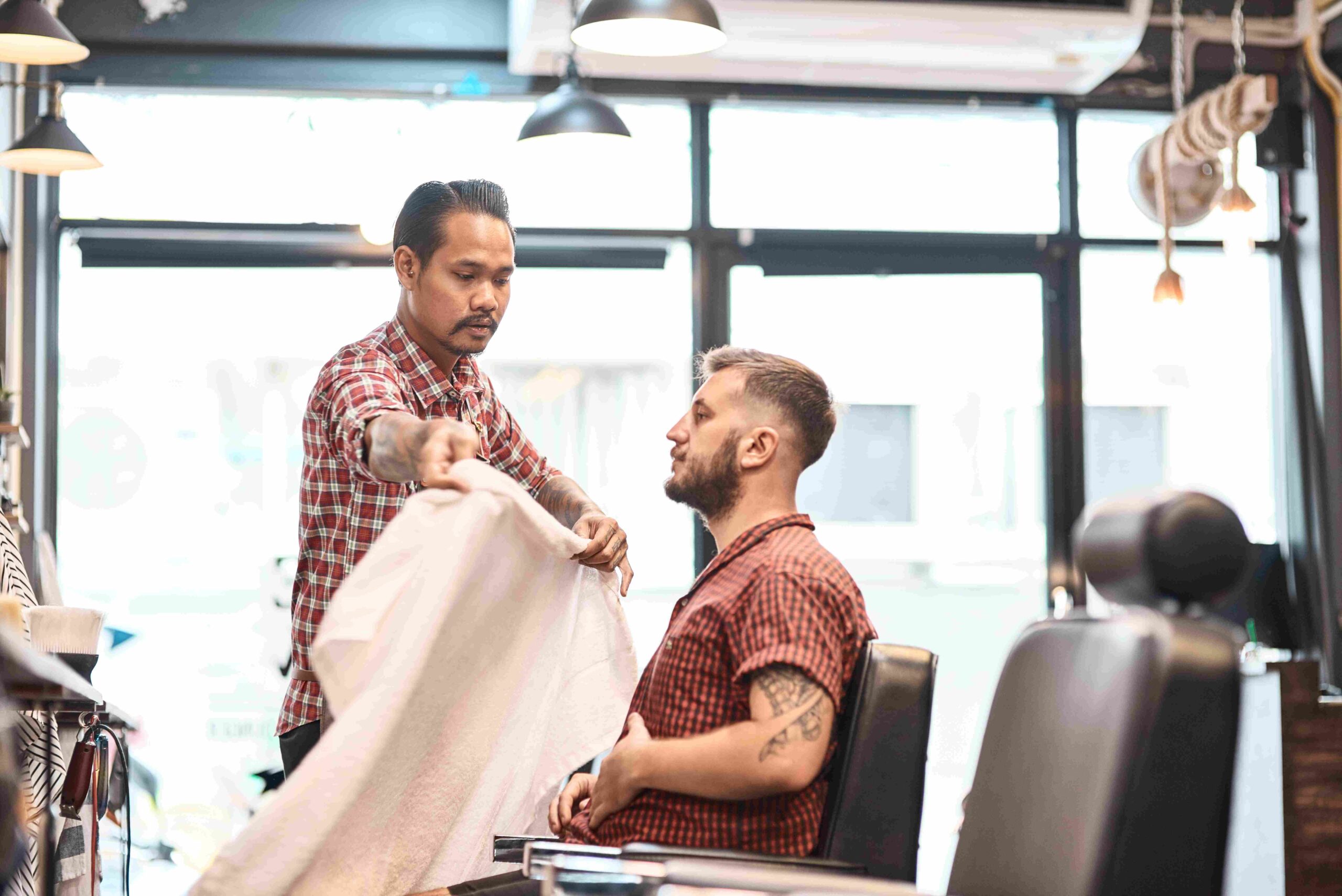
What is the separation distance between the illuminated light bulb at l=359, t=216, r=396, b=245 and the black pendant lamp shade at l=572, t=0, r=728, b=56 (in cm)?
194

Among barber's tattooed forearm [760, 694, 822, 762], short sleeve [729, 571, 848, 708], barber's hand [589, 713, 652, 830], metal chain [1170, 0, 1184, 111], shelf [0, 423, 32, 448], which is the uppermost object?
metal chain [1170, 0, 1184, 111]

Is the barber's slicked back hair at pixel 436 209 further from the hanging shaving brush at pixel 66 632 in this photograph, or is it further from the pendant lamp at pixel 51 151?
the pendant lamp at pixel 51 151

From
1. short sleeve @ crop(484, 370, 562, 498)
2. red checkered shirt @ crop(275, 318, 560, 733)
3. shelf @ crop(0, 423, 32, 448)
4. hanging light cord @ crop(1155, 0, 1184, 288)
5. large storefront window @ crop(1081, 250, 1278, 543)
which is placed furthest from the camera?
large storefront window @ crop(1081, 250, 1278, 543)

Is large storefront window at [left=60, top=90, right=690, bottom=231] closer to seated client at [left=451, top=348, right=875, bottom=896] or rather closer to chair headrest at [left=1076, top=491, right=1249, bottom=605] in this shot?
seated client at [left=451, top=348, right=875, bottom=896]

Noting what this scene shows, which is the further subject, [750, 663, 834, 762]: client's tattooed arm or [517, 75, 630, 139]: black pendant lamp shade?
[517, 75, 630, 139]: black pendant lamp shade

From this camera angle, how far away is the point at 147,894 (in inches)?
191

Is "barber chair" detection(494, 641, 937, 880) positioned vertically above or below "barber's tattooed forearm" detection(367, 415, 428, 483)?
below

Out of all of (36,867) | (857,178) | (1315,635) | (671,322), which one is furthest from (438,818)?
(1315,635)

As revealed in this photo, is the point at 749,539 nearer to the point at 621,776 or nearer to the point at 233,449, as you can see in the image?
the point at 621,776

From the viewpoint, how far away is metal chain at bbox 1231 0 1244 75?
18.0 feet

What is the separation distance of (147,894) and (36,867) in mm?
2251

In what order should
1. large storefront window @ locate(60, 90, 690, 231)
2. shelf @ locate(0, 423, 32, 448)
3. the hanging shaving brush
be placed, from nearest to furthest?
1. the hanging shaving brush
2. shelf @ locate(0, 423, 32, 448)
3. large storefront window @ locate(60, 90, 690, 231)

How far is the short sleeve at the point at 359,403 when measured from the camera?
198 cm

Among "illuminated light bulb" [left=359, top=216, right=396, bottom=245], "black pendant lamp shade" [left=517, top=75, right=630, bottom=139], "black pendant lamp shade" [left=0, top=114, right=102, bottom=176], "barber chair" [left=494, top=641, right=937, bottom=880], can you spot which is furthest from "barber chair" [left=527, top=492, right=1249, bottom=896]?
"illuminated light bulb" [left=359, top=216, right=396, bottom=245]
